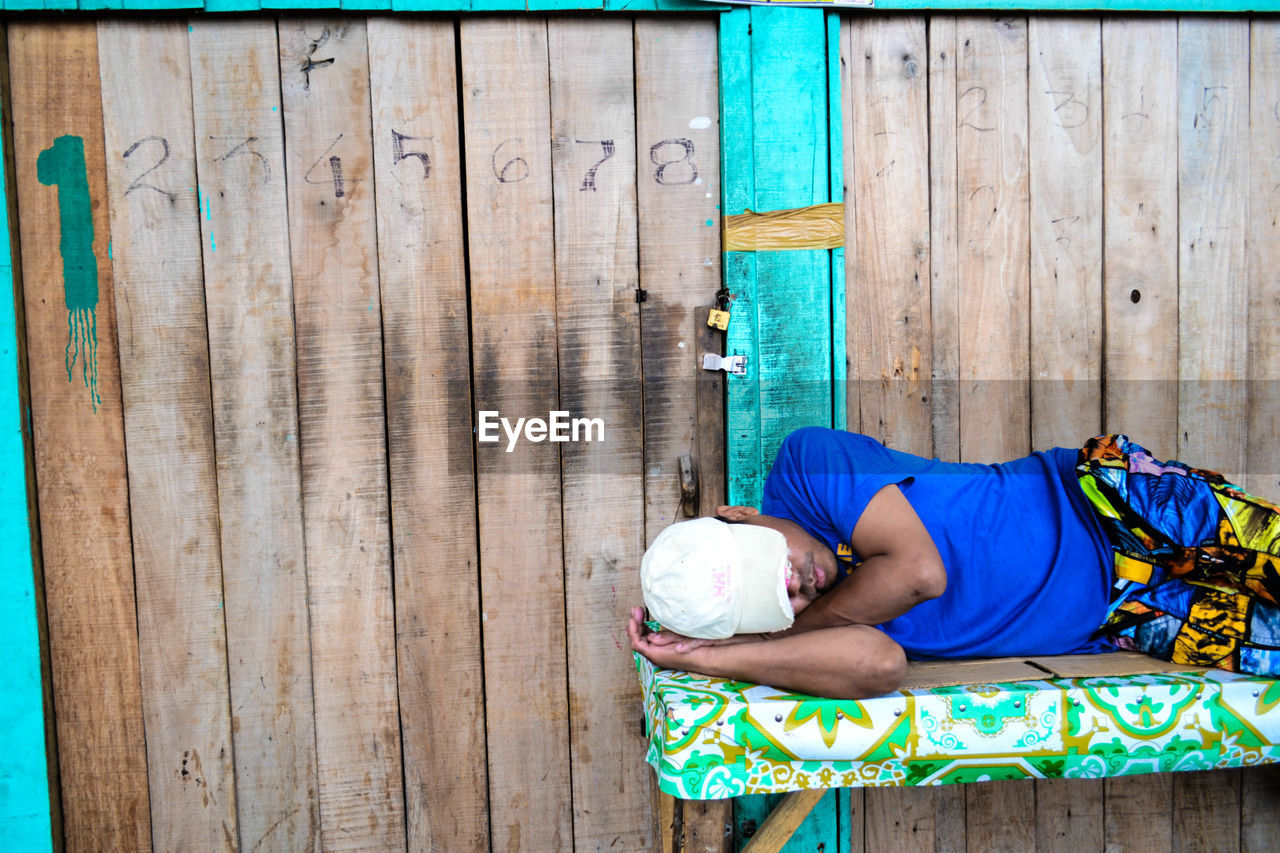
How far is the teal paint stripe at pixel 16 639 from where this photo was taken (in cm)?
179

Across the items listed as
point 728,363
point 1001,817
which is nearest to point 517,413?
point 728,363

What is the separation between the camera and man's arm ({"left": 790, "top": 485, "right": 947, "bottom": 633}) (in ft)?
4.86

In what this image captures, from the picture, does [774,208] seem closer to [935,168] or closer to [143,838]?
[935,168]

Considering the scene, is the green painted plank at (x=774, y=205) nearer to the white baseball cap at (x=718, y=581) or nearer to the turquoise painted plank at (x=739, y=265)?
the turquoise painted plank at (x=739, y=265)

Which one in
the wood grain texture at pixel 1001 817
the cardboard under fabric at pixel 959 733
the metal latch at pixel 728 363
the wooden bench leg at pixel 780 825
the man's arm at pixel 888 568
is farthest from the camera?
the wood grain texture at pixel 1001 817

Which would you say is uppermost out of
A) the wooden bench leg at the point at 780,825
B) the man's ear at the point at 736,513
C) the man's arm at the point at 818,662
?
the man's ear at the point at 736,513

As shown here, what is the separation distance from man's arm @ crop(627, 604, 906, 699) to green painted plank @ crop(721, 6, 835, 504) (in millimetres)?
508

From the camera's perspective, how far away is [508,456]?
1913 mm

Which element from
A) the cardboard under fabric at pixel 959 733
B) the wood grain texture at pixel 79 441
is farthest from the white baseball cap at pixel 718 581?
the wood grain texture at pixel 79 441

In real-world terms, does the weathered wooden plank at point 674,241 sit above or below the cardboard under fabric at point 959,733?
above

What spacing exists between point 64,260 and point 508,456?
3.90 feet

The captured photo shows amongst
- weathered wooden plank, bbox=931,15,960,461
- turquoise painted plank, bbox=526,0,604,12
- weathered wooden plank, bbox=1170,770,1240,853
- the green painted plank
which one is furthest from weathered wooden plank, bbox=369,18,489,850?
weathered wooden plank, bbox=1170,770,1240,853

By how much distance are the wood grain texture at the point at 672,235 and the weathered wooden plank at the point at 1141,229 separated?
107cm

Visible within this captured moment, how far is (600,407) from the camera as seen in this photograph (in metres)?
1.92
